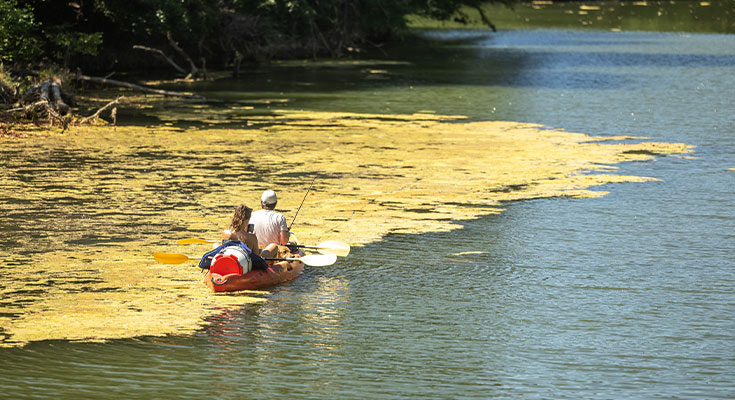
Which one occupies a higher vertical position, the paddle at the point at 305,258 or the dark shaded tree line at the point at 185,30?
the dark shaded tree line at the point at 185,30

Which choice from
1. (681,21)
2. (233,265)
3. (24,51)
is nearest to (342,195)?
(233,265)

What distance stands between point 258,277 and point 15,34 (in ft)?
58.5

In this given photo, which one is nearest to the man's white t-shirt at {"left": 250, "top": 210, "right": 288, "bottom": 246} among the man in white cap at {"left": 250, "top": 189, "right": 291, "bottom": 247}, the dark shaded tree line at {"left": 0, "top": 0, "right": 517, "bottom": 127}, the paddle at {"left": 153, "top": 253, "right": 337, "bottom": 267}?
the man in white cap at {"left": 250, "top": 189, "right": 291, "bottom": 247}

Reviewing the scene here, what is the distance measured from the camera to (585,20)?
73.9 metres

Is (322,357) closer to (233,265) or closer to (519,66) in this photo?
(233,265)

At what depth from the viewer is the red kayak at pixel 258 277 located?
11156 mm

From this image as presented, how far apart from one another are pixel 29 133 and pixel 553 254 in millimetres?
13770

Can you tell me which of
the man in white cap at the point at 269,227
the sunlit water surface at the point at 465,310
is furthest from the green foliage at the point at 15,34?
the man in white cap at the point at 269,227

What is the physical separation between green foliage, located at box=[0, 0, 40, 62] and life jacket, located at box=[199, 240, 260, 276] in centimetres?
1661

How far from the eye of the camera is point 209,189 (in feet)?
55.8

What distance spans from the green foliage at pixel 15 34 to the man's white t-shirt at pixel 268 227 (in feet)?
52.3

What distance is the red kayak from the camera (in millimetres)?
11156

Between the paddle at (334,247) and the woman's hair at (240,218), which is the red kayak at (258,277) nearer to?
the paddle at (334,247)

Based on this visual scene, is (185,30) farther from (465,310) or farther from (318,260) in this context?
(465,310)
